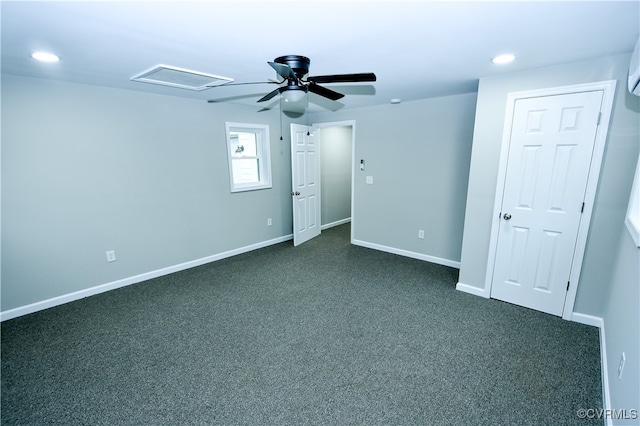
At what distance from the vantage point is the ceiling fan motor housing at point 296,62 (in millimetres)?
1986

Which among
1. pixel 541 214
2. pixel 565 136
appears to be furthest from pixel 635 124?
pixel 541 214

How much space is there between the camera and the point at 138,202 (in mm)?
3348

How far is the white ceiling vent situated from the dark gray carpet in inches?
87.0

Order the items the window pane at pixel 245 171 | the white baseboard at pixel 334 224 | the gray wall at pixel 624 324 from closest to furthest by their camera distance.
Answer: the gray wall at pixel 624 324, the window pane at pixel 245 171, the white baseboard at pixel 334 224

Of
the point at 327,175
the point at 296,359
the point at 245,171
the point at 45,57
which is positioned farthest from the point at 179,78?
the point at 327,175

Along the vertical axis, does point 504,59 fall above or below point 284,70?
above

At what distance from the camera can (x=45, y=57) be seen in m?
2.05

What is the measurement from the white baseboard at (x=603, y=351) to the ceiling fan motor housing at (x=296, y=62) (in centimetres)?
280

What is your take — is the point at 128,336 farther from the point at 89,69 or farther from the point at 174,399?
the point at 89,69

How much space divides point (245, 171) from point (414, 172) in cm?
263

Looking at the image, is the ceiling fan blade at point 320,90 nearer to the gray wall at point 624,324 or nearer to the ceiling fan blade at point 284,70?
the ceiling fan blade at point 284,70

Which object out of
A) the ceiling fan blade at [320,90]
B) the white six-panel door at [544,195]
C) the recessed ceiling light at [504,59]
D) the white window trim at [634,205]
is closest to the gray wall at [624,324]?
the white window trim at [634,205]

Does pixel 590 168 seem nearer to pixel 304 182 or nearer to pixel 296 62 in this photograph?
pixel 296 62

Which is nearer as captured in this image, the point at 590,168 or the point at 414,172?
the point at 590,168
